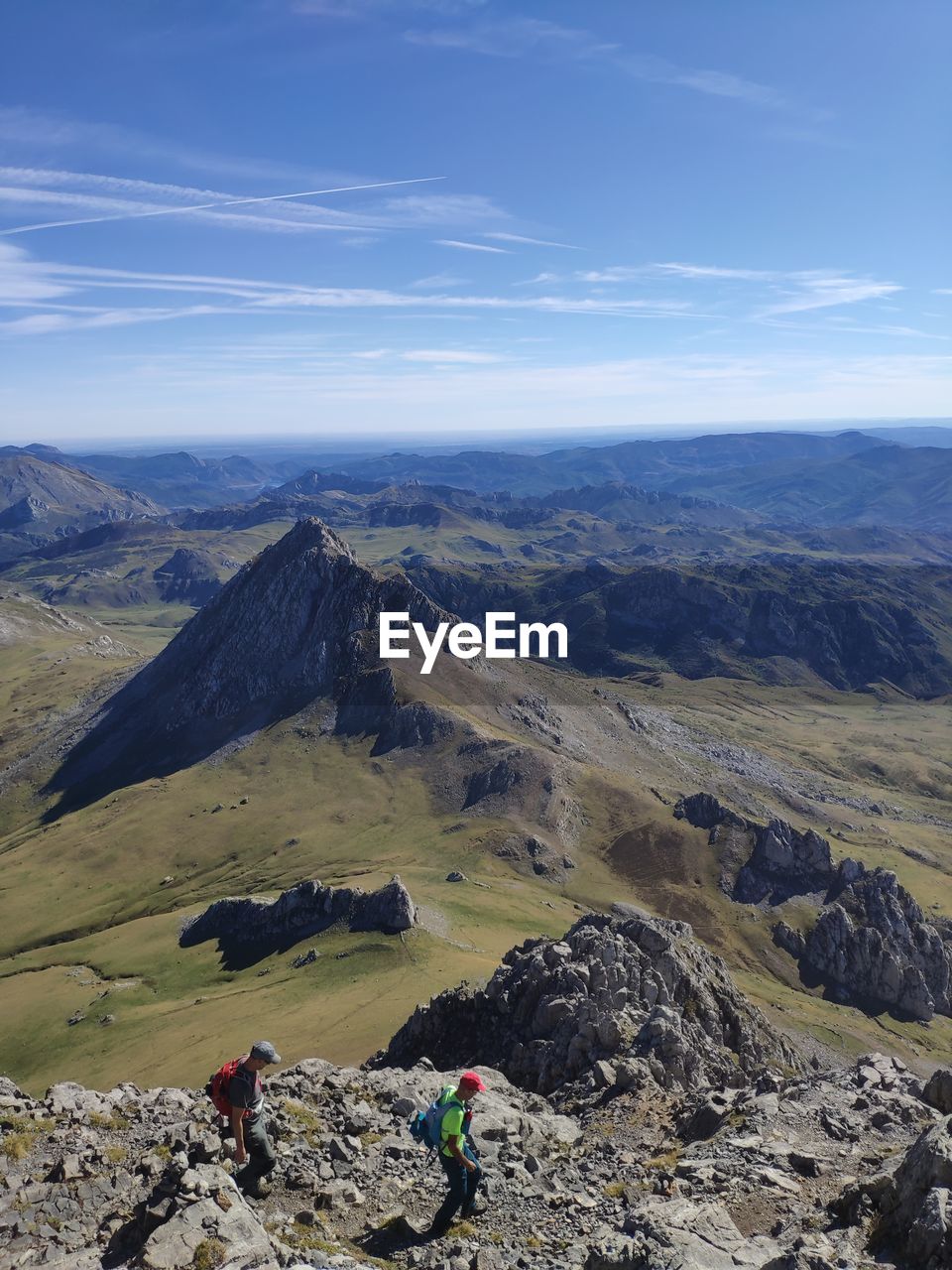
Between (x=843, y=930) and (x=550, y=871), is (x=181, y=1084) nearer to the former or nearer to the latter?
(x=550, y=871)

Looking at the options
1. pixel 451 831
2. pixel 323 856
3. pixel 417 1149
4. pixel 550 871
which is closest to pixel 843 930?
pixel 550 871

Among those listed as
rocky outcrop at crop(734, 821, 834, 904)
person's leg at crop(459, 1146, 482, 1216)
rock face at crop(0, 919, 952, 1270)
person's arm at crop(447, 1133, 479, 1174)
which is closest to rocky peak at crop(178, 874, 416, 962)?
rock face at crop(0, 919, 952, 1270)

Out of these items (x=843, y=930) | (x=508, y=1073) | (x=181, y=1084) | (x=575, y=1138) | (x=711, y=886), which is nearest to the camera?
(x=575, y=1138)

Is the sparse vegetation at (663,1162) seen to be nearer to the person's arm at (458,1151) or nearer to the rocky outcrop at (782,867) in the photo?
the person's arm at (458,1151)

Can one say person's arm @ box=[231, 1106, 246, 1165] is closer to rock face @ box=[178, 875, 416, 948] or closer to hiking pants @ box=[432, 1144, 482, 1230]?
hiking pants @ box=[432, 1144, 482, 1230]

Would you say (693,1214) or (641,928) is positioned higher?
(693,1214)

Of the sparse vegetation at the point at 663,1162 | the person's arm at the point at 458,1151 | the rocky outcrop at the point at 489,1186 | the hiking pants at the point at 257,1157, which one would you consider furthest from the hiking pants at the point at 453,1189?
the sparse vegetation at the point at 663,1162

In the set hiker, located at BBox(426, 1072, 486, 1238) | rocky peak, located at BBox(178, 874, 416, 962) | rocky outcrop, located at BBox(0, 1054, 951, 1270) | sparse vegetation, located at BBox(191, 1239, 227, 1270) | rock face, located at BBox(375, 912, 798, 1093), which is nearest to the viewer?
sparse vegetation, located at BBox(191, 1239, 227, 1270)
